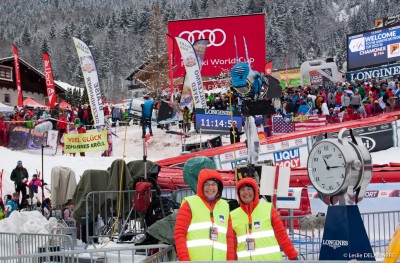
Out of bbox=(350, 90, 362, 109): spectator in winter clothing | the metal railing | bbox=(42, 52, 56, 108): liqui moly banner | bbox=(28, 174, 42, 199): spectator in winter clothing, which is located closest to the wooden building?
bbox=(42, 52, 56, 108): liqui moly banner

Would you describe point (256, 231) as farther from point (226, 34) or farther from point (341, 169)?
point (226, 34)

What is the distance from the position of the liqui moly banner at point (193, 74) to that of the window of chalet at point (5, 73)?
33.5 m

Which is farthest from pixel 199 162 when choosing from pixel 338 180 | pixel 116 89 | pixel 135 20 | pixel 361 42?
pixel 135 20

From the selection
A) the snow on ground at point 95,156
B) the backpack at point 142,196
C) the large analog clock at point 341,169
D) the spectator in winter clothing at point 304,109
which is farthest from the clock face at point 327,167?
the spectator in winter clothing at point 304,109

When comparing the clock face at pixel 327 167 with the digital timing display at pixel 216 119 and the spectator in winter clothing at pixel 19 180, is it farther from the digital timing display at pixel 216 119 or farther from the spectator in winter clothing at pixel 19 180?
the spectator in winter clothing at pixel 19 180

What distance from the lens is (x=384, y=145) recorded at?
61.6 ft

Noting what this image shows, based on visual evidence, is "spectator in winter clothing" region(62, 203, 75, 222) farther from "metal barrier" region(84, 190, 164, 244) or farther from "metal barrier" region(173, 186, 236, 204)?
"metal barrier" region(173, 186, 236, 204)

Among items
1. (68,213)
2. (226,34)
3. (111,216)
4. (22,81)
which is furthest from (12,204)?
(22,81)

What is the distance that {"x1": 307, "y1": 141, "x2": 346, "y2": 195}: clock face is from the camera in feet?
21.3

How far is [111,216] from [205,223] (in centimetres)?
526

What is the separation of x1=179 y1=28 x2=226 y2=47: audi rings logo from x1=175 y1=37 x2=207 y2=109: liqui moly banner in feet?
28.0

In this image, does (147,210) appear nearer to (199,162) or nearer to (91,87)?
(199,162)

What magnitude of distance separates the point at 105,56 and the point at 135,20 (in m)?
23.5

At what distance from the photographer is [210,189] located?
20.3 feet
